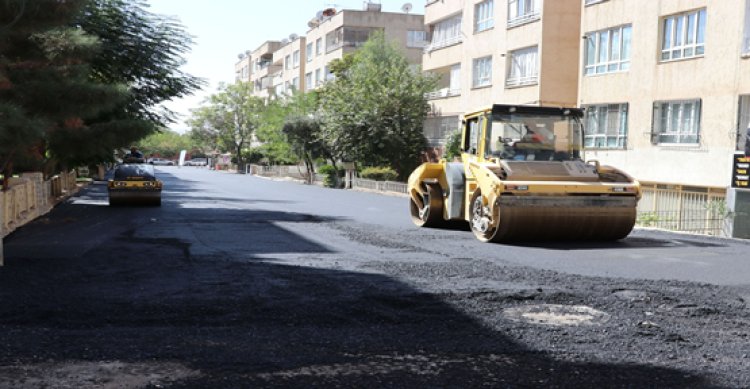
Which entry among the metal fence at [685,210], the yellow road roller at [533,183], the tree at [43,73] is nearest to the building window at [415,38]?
the metal fence at [685,210]

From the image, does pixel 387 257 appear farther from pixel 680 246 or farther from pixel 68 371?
pixel 68 371

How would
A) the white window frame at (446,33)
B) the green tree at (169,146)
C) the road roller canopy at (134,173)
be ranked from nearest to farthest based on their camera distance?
the road roller canopy at (134,173) → the white window frame at (446,33) → the green tree at (169,146)

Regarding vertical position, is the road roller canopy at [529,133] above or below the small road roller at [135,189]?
above

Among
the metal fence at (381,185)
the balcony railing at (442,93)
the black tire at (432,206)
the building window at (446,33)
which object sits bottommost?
the metal fence at (381,185)

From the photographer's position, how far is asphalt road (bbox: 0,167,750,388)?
236 inches

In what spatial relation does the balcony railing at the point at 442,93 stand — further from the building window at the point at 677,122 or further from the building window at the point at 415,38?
the building window at the point at 415,38

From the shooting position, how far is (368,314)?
26.8ft

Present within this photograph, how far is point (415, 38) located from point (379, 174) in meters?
24.7

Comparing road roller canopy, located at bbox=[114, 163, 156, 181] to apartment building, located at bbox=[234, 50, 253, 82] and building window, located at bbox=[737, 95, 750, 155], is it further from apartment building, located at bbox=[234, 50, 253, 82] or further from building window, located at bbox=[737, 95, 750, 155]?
apartment building, located at bbox=[234, 50, 253, 82]

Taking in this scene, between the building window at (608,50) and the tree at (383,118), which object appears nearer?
the building window at (608,50)

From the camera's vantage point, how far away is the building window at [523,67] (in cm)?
3406

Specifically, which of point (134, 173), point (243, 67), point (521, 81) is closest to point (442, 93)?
point (521, 81)

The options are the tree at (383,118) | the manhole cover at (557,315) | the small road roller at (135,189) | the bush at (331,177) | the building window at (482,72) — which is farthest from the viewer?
the bush at (331,177)

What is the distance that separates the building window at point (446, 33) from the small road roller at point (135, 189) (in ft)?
66.3
